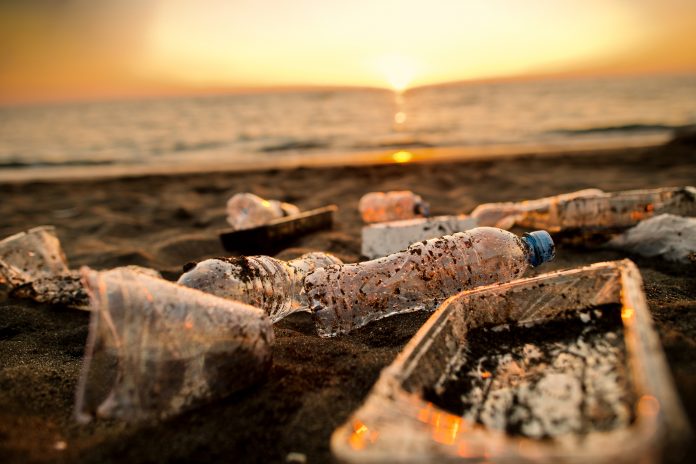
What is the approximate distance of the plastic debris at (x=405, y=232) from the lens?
255 centimetres

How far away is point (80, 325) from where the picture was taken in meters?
2.08

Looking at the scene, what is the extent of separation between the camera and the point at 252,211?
11.5 ft

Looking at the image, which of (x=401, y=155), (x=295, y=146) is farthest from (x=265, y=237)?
(x=295, y=146)

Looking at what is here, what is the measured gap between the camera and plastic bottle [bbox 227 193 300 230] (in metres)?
3.44

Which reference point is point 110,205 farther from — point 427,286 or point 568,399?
point 568,399

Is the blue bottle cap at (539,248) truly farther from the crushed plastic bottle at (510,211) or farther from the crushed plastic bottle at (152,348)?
the crushed plastic bottle at (510,211)

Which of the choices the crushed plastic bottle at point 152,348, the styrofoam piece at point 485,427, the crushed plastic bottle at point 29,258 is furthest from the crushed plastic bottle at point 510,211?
the crushed plastic bottle at point 29,258

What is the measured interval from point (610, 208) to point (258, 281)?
2.13 metres

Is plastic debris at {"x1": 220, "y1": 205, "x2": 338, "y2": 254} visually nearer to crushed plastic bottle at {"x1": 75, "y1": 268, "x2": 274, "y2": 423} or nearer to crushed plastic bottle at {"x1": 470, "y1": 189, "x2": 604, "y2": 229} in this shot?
crushed plastic bottle at {"x1": 470, "y1": 189, "x2": 604, "y2": 229}

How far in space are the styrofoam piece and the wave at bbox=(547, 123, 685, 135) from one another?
10557 millimetres

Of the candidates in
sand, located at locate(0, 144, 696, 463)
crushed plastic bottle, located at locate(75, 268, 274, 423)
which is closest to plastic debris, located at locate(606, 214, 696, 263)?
sand, located at locate(0, 144, 696, 463)

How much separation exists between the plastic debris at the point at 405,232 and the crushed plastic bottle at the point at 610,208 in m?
0.61

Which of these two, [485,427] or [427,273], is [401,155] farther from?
[485,427]

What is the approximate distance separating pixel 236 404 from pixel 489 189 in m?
3.91
